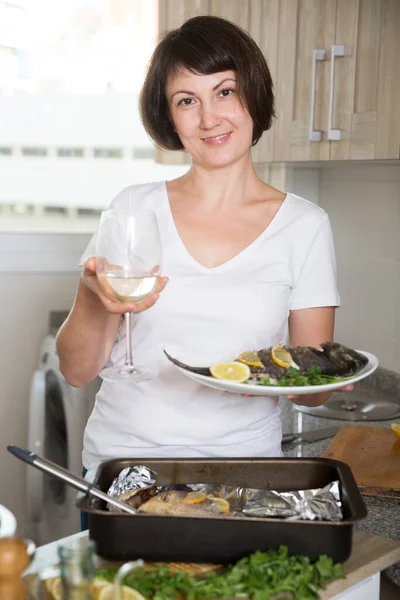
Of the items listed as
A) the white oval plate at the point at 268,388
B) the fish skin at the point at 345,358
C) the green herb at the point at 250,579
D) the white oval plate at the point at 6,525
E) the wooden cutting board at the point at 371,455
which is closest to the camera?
the white oval plate at the point at 6,525

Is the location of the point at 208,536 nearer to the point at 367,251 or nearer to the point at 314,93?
the point at 314,93

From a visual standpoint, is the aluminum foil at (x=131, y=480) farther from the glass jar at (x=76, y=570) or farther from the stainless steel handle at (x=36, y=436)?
the stainless steel handle at (x=36, y=436)

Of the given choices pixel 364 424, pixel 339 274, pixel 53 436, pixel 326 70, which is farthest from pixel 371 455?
pixel 53 436

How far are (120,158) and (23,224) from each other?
1.54 ft

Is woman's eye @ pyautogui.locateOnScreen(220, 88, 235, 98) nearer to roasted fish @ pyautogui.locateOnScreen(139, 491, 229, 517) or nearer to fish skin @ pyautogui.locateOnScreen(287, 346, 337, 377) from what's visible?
fish skin @ pyautogui.locateOnScreen(287, 346, 337, 377)

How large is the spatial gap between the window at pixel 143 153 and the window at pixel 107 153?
6 centimetres

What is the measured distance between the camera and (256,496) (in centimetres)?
112

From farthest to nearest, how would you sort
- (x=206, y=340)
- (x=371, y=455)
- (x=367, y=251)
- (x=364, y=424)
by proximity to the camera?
1. (x=367, y=251)
2. (x=364, y=424)
3. (x=371, y=455)
4. (x=206, y=340)

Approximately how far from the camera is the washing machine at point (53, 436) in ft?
9.37

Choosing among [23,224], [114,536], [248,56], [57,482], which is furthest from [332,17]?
[57,482]

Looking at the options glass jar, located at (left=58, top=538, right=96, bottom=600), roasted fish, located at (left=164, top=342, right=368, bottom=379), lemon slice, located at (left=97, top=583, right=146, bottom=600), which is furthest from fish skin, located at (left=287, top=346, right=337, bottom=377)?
glass jar, located at (left=58, top=538, right=96, bottom=600)

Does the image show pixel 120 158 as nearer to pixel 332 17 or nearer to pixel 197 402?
pixel 332 17

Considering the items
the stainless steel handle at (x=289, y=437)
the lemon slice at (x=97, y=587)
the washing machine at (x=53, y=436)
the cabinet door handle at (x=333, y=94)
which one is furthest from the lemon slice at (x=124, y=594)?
the washing machine at (x=53, y=436)

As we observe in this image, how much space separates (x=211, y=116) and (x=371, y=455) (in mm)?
829
